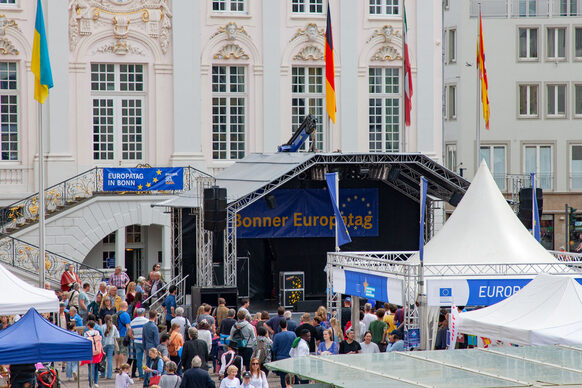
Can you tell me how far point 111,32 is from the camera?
126 ft

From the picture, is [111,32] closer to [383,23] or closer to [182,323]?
[383,23]

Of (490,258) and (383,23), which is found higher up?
(383,23)

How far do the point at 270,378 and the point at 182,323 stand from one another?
1944 millimetres

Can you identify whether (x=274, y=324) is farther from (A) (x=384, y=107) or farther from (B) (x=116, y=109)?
(A) (x=384, y=107)

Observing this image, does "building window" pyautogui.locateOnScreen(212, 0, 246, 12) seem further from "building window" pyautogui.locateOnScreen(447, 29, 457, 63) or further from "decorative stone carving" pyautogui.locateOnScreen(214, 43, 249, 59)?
"building window" pyautogui.locateOnScreen(447, 29, 457, 63)

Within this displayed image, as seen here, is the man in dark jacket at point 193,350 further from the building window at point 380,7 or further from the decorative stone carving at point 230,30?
the building window at point 380,7

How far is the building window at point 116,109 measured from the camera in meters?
38.7

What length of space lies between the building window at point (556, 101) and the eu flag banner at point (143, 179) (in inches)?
886

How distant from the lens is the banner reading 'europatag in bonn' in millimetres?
33625

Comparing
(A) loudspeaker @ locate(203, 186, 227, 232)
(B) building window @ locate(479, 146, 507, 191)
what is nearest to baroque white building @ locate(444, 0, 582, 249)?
(B) building window @ locate(479, 146, 507, 191)

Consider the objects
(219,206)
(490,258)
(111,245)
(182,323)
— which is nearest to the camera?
(182,323)

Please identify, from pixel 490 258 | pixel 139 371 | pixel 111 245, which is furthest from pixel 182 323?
pixel 111 245

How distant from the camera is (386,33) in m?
41.0

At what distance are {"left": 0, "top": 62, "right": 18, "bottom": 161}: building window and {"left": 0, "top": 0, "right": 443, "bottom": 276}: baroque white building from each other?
3 cm
